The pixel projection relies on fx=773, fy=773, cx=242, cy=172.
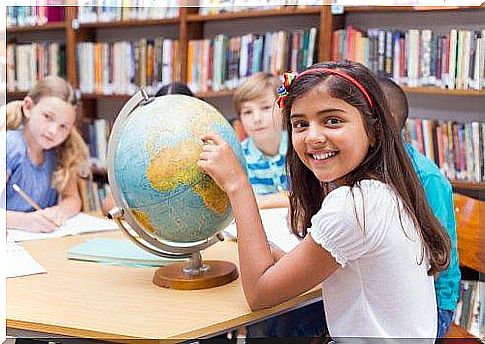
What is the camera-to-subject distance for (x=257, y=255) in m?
1.41

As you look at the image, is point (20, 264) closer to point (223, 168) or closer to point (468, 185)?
point (223, 168)

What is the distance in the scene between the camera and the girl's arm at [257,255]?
135 cm

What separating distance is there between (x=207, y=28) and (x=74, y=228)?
184 centimetres

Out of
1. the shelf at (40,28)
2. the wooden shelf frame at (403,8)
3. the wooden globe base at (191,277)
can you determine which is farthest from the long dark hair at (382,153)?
the shelf at (40,28)

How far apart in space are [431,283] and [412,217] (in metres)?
0.17

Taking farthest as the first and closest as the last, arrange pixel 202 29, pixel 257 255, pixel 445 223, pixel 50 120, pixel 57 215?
pixel 202 29 < pixel 50 120 < pixel 57 215 < pixel 445 223 < pixel 257 255

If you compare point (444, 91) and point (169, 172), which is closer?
point (169, 172)

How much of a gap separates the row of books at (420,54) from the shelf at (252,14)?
0.60 ft

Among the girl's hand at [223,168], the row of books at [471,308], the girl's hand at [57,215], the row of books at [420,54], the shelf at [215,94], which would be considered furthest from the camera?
the shelf at [215,94]

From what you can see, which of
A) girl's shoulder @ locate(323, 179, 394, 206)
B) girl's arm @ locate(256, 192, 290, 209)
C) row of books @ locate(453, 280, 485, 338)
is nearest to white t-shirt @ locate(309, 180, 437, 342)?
girl's shoulder @ locate(323, 179, 394, 206)

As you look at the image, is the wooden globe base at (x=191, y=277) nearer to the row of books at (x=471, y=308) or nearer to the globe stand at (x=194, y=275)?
the globe stand at (x=194, y=275)

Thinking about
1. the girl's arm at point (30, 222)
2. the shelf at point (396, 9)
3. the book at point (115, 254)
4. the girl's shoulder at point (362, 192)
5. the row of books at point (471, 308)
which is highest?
the shelf at point (396, 9)

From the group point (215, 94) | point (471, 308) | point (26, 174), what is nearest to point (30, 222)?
point (26, 174)

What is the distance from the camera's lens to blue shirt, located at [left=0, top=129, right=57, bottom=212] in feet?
8.46
